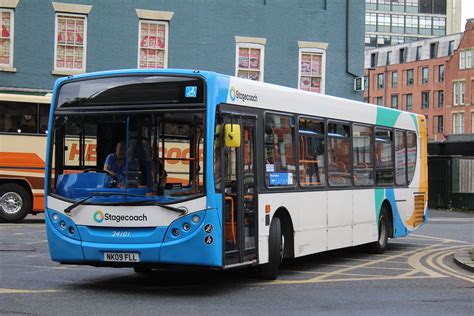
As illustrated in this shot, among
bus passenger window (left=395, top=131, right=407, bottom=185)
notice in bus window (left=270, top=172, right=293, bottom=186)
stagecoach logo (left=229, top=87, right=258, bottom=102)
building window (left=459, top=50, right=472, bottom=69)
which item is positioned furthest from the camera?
building window (left=459, top=50, right=472, bottom=69)

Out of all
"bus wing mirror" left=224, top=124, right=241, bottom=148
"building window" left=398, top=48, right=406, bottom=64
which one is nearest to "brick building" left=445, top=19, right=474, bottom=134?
"building window" left=398, top=48, right=406, bottom=64

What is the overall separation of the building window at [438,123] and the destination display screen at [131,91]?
87.2 m

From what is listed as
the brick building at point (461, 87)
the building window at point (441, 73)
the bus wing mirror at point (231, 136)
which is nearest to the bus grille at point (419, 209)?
the bus wing mirror at point (231, 136)

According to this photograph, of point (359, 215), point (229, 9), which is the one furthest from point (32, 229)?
point (229, 9)

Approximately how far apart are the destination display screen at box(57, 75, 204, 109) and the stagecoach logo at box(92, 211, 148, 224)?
142cm

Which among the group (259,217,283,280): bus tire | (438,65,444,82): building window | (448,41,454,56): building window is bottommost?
(259,217,283,280): bus tire

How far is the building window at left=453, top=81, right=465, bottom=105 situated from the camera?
8881 cm

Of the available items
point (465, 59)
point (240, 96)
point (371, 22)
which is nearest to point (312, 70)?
point (240, 96)

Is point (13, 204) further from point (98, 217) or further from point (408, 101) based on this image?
point (408, 101)

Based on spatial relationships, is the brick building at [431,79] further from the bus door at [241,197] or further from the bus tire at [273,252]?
the bus door at [241,197]

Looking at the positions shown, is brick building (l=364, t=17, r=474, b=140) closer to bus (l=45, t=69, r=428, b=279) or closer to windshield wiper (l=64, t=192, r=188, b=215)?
bus (l=45, t=69, r=428, b=279)

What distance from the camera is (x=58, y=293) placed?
410 inches

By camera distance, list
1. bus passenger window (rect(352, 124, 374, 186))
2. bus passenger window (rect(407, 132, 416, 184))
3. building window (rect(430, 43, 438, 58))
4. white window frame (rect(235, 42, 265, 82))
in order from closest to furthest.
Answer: bus passenger window (rect(352, 124, 374, 186)), bus passenger window (rect(407, 132, 416, 184)), white window frame (rect(235, 42, 265, 82)), building window (rect(430, 43, 438, 58))

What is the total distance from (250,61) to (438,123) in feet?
226
